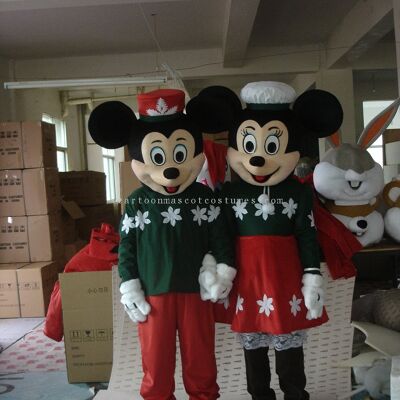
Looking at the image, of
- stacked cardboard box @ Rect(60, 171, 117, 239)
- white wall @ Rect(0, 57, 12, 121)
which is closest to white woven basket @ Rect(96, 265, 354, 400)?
stacked cardboard box @ Rect(60, 171, 117, 239)

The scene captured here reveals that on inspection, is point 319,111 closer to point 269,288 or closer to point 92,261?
point 269,288

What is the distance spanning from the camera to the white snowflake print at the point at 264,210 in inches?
67.9

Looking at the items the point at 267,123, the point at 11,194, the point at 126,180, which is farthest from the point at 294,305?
the point at 11,194

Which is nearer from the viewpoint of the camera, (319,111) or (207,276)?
(207,276)

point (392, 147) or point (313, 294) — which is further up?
point (392, 147)

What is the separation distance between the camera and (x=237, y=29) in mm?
4820

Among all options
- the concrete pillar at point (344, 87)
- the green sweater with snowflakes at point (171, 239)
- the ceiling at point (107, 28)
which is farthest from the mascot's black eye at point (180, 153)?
the concrete pillar at point (344, 87)

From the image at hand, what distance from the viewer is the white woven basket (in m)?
2.01

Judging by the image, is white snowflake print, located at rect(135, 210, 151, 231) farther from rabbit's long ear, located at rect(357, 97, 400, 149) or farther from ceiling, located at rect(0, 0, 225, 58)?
ceiling, located at rect(0, 0, 225, 58)

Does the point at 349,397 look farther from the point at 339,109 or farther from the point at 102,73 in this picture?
the point at 102,73

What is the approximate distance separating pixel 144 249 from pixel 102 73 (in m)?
5.02

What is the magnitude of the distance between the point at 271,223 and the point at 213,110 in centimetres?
46

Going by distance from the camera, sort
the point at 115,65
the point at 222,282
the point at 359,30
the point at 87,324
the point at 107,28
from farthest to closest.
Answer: the point at 115,65 → the point at 107,28 → the point at 359,30 → the point at 87,324 → the point at 222,282

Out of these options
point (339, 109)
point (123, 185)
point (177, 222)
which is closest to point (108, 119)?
point (177, 222)
